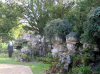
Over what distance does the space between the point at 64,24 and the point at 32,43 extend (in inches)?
173

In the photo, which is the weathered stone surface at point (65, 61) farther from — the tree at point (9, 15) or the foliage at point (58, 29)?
the tree at point (9, 15)

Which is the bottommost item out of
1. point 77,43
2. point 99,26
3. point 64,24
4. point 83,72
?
point 83,72

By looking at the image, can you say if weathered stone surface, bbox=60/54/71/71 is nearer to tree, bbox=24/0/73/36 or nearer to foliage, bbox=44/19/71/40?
foliage, bbox=44/19/71/40

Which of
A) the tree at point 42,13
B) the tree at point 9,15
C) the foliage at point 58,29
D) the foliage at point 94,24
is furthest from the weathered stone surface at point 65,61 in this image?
the tree at point 9,15

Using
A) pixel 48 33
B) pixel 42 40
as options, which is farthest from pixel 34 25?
pixel 48 33

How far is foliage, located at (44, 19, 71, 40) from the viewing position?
9961 millimetres

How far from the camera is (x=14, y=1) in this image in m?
15.5

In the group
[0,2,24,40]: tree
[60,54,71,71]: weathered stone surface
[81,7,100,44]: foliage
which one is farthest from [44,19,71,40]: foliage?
[0,2,24,40]: tree

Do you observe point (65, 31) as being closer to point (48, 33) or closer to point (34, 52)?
point (48, 33)

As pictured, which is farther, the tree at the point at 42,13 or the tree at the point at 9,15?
the tree at the point at 9,15

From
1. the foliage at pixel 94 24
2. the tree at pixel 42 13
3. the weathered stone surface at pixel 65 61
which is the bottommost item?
→ the weathered stone surface at pixel 65 61

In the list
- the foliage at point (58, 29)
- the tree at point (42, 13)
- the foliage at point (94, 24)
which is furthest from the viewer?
the tree at point (42, 13)

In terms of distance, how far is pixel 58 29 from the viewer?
9.98m

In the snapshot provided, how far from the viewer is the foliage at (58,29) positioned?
32.7 ft
